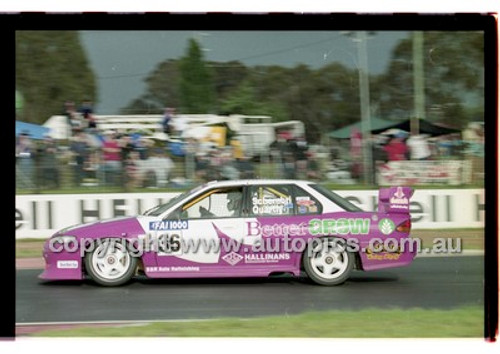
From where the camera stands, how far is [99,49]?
7113mm

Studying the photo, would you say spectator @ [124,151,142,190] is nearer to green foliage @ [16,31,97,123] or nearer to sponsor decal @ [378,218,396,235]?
green foliage @ [16,31,97,123]

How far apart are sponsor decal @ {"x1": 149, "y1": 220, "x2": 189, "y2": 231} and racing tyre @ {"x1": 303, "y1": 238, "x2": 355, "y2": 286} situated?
1.33 m

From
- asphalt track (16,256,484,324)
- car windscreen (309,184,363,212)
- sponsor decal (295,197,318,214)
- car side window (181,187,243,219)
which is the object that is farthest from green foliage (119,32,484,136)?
asphalt track (16,256,484,324)

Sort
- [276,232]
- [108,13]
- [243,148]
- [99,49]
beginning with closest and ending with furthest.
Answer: [108,13]
[99,49]
[243,148]
[276,232]

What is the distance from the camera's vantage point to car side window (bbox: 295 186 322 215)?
831 cm

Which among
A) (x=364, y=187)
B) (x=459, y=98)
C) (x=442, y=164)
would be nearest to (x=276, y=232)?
(x=364, y=187)

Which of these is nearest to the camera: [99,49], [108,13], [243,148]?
[108,13]

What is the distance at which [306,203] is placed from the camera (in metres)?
8.36

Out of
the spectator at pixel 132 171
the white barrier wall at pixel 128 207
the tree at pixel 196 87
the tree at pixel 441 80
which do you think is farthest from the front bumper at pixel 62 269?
→ the tree at pixel 441 80

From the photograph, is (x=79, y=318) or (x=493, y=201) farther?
(x=79, y=318)

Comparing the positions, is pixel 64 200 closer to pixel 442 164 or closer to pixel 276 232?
pixel 276 232

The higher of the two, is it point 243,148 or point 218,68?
point 218,68

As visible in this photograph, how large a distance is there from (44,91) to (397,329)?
3.89m

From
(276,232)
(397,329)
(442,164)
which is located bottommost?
(397,329)
